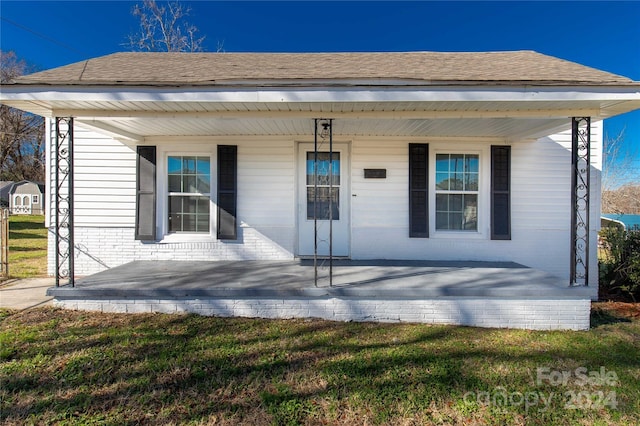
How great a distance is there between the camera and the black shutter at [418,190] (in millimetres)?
5852

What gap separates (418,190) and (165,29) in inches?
534

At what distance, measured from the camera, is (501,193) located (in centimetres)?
586

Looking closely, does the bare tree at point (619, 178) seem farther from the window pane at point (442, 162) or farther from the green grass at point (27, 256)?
the green grass at point (27, 256)

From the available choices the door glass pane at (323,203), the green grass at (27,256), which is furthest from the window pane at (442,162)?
the green grass at (27,256)

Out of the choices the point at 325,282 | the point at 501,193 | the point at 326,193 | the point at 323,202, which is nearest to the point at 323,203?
the point at 323,202

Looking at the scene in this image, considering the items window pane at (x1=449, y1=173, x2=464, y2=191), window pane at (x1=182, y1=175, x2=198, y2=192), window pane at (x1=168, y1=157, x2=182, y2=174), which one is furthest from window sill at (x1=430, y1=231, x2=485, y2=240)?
window pane at (x1=168, y1=157, x2=182, y2=174)

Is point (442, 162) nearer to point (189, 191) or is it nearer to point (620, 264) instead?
point (620, 264)

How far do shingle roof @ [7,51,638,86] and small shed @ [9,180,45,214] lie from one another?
86.1 ft

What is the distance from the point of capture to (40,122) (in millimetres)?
25141

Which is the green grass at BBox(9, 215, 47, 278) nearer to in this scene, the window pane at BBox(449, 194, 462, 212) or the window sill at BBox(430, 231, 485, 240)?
the window sill at BBox(430, 231, 485, 240)

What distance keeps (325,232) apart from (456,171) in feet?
8.77

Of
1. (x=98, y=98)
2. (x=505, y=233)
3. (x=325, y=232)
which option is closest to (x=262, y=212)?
(x=325, y=232)

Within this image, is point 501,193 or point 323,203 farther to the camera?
point 323,203

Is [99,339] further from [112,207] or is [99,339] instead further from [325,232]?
[325,232]
